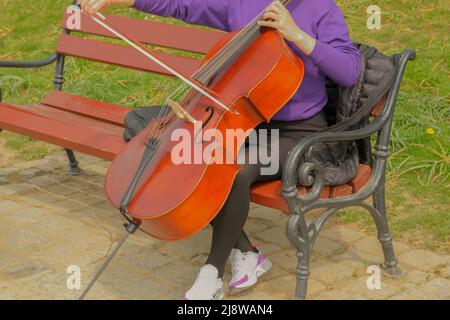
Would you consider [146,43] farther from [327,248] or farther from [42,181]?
[327,248]

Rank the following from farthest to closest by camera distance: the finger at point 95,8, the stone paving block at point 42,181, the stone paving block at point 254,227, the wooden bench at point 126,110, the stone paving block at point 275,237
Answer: the stone paving block at point 42,181 → the stone paving block at point 254,227 → the stone paving block at point 275,237 → the finger at point 95,8 → the wooden bench at point 126,110

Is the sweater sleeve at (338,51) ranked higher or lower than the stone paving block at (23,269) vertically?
higher

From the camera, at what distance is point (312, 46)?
3.51m

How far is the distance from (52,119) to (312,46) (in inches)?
58.8

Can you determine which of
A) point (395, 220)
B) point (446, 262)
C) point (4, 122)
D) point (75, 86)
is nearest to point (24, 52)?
point (75, 86)

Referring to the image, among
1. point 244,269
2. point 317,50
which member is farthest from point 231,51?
point 244,269

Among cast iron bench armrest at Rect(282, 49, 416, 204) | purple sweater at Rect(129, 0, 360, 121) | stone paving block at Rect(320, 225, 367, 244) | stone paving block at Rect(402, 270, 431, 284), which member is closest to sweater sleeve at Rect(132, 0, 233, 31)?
purple sweater at Rect(129, 0, 360, 121)

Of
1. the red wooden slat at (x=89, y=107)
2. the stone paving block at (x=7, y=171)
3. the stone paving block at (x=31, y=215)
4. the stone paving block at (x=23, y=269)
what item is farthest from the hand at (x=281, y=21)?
the stone paving block at (x=7, y=171)

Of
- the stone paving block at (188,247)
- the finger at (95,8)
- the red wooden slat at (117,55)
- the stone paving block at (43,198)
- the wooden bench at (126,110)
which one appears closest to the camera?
the wooden bench at (126,110)

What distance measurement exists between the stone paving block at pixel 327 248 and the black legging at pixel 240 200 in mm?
599

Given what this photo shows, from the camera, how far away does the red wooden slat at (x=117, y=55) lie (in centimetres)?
457

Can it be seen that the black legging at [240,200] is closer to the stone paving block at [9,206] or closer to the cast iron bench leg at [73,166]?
the stone paving block at [9,206]

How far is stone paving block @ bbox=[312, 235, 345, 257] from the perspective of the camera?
4227 mm

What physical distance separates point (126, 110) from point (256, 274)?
1288 mm
